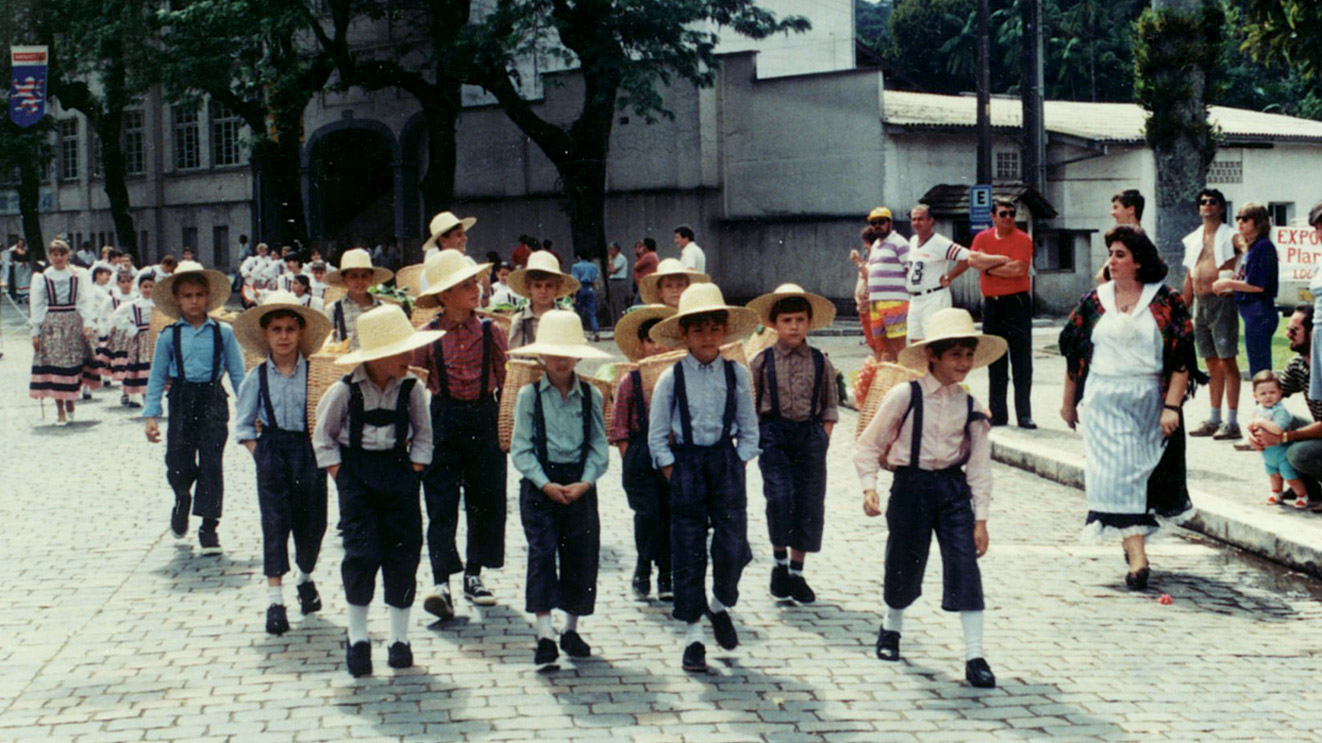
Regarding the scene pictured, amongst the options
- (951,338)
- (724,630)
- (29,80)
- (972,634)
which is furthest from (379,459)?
(29,80)

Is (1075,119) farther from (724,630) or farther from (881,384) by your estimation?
(724,630)

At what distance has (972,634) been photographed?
6.06m

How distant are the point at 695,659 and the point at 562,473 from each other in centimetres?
97

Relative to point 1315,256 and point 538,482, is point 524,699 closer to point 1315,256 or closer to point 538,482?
point 538,482

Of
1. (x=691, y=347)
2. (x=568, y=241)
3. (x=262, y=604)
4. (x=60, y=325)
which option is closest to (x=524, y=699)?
(x=691, y=347)

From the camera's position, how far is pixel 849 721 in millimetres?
5496

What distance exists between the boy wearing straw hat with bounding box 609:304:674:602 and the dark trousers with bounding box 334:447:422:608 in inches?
41.1

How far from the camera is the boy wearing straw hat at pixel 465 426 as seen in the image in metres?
7.37

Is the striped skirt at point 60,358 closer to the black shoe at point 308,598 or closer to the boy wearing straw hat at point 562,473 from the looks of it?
the black shoe at point 308,598

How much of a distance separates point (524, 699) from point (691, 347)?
1712mm

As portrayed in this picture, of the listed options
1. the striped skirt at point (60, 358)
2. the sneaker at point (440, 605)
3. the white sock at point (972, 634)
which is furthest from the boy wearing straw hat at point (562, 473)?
the striped skirt at point (60, 358)

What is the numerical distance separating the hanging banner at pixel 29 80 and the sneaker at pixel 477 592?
969 inches

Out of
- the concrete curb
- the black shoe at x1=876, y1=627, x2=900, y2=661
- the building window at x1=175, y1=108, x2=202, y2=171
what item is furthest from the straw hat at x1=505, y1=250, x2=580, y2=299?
the building window at x1=175, y1=108, x2=202, y2=171

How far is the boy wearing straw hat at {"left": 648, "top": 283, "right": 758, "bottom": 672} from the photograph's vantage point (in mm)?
6520
